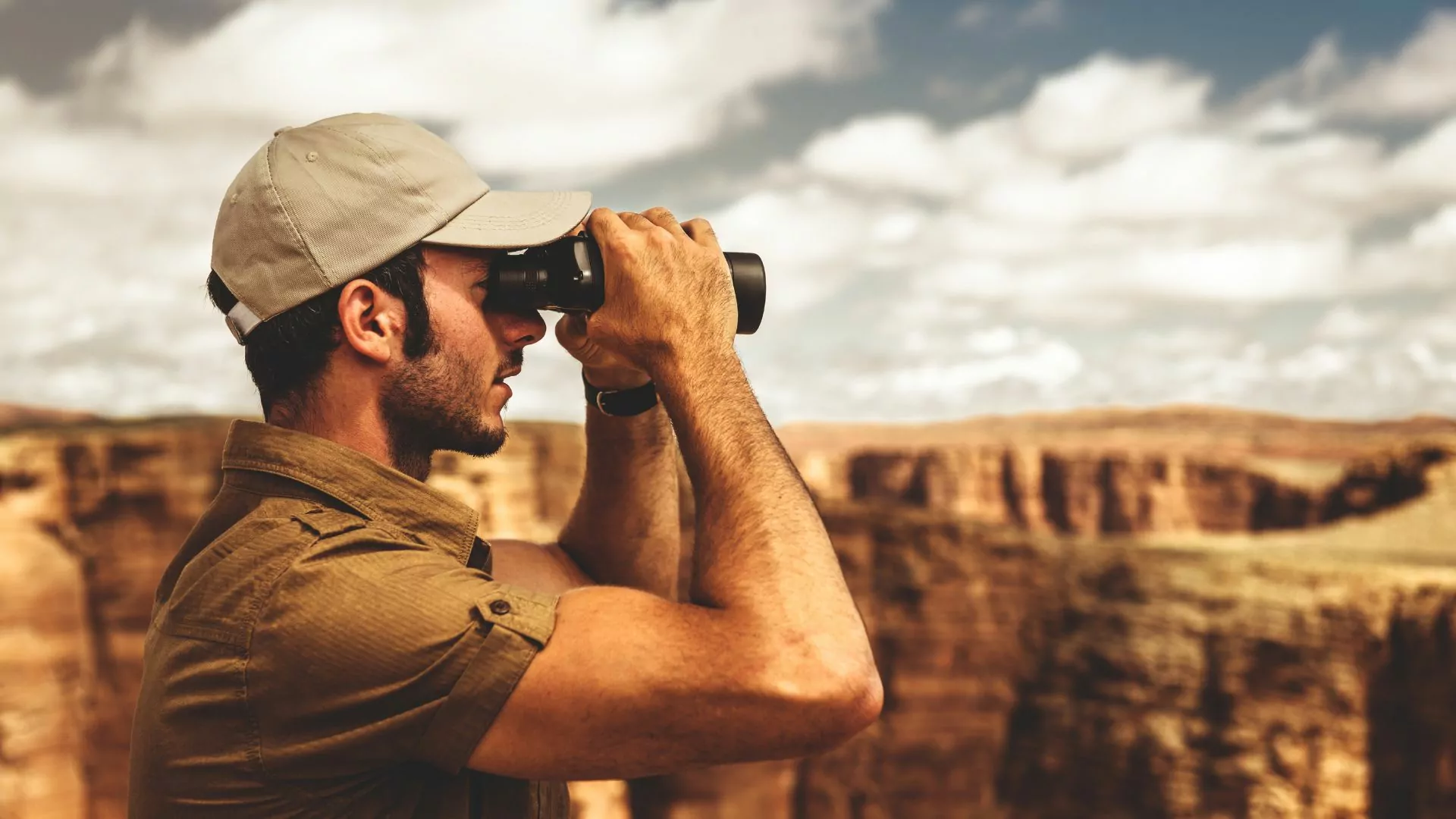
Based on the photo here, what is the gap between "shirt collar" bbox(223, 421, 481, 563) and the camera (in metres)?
1.83

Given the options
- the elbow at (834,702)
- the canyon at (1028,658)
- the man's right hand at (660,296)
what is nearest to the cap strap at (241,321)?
the man's right hand at (660,296)

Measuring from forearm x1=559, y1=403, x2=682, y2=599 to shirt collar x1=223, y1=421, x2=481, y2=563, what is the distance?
27.1 inches

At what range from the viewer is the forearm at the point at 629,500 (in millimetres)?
2566

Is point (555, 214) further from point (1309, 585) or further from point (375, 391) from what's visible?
point (1309, 585)

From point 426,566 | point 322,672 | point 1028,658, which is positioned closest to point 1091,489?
point 1028,658

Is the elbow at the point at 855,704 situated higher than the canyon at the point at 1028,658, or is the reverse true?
the elbow at the point at 855,704

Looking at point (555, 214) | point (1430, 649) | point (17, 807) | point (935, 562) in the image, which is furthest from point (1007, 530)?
point (555, 214)

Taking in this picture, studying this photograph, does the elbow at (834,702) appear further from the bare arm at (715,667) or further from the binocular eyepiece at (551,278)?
the binocular eyepiece at (551,278)

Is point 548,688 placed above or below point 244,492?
below

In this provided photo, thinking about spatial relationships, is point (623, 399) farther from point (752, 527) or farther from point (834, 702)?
point (834, 702)

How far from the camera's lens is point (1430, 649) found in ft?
63.0

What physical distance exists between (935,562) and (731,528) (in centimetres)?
1857

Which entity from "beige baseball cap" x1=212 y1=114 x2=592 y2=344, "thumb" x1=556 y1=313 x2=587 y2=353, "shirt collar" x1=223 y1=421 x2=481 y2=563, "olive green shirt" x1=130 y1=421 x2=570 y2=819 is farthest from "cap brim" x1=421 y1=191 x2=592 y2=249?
"olive green shirt" x1=130 y1=421 x2=570 y2=819

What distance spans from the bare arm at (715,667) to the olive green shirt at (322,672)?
61 mm
